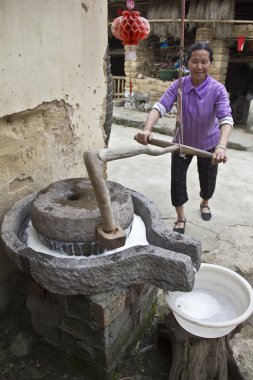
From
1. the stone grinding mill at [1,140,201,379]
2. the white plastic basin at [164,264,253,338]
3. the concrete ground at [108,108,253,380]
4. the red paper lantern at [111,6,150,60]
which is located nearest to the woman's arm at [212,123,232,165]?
the stone grinding mill at [1,140,201,379]

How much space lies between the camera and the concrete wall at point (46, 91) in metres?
2.00

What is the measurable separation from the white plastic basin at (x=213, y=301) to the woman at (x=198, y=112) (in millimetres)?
929

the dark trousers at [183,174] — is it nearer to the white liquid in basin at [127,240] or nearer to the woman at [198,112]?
the woman at [198,112]

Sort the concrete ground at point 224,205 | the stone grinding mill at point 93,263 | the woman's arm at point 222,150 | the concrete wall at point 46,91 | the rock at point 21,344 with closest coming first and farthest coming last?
the stone grinding mill at point 93,263
the concrete wall at point 46,91
the rock at point 21,344
the woman's arm at point 222,150
the concrete ground at point 224,205

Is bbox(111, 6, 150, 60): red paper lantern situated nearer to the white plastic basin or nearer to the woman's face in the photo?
the woman's face

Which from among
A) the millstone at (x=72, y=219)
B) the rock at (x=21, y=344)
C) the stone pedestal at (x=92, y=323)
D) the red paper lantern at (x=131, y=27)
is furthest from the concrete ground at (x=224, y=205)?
the red paper lantern at (x=131, y=27)

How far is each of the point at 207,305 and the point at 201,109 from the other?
5.62 feet

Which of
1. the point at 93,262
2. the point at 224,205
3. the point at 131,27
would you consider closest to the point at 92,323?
the point at 93,262

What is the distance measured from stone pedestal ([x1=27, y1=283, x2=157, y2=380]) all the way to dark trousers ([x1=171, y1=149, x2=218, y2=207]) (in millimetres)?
1408

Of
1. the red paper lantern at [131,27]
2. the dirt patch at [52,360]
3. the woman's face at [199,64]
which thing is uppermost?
the red paper lantern at [131,27]

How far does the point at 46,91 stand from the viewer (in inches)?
89.3

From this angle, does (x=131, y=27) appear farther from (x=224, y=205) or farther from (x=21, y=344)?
(x=21, y=344)

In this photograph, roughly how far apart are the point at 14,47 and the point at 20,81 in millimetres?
187

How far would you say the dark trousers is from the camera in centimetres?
330
